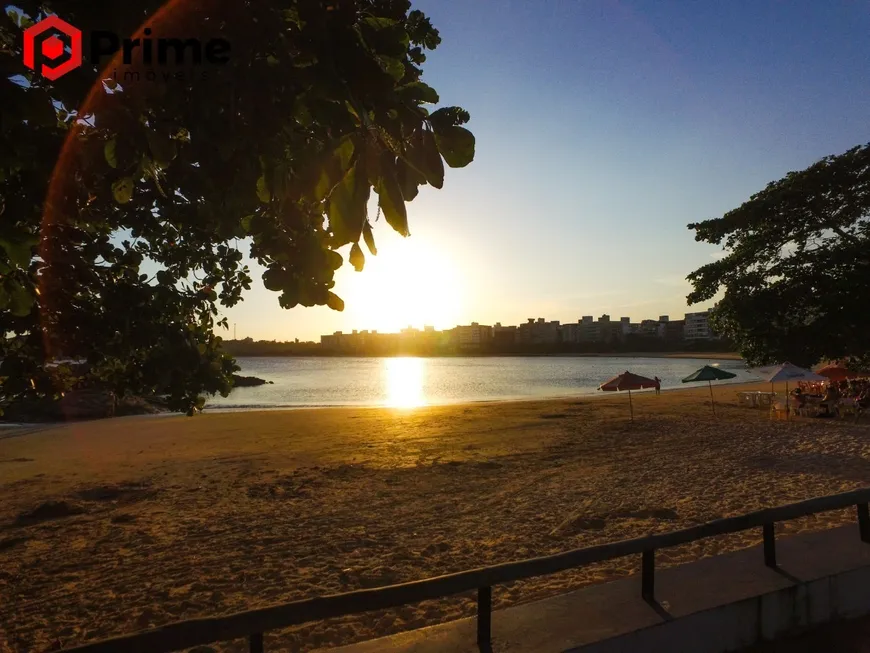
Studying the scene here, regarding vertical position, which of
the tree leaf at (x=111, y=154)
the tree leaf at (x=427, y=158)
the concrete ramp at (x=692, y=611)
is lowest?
the concrete ramp at (x=692, y=611)

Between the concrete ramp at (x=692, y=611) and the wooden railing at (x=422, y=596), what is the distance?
182 millimetres

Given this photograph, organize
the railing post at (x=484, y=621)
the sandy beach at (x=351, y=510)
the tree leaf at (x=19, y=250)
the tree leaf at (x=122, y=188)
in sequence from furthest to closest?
1. the sandy beach at (x=351, y=510)
2. the railing post at (x=484, y=621)
3. the tree leaf at (x=122, y=188)
4. the tree leaf at (x=19, y=250)

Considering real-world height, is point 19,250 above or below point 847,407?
above

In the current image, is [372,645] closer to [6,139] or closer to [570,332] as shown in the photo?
[6,139]

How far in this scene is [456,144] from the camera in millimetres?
2023

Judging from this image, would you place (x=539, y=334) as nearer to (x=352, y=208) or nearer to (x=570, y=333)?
(x=570, y=333)

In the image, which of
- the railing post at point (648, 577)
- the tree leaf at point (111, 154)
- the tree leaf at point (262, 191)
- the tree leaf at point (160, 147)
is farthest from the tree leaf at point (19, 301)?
the railing post at point (648, 577)

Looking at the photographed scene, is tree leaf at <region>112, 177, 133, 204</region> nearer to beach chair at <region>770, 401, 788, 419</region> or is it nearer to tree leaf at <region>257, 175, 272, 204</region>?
tree leaf at <region>257, 175, 272, 204</region>

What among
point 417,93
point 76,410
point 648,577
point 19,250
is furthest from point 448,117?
point 76,410

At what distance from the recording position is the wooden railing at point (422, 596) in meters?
2.31

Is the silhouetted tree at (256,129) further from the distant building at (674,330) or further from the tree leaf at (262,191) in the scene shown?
the distant building at (674,330)

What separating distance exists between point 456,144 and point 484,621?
2543mm

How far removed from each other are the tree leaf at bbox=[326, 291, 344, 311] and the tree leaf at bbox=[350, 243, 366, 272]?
331mm

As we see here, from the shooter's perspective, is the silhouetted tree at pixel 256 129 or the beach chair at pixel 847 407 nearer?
the silhouetted tree at pixel 256 129
